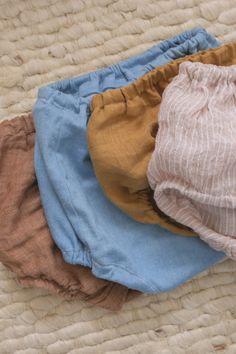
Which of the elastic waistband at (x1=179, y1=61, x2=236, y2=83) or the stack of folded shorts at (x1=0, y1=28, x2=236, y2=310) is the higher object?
the elastic waistband at (x1=179, y1=61, x2=236, y2=83)

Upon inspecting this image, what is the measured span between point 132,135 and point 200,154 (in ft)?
0.34

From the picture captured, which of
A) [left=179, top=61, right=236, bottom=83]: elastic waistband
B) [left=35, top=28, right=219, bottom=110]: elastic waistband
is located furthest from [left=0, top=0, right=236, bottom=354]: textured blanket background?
[left=179, top=61, right=236, bottom=83]: elastic waistband

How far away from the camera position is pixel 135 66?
0.71 metres

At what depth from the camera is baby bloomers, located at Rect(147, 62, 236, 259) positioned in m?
0.56

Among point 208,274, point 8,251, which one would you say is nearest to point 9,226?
point 8,251

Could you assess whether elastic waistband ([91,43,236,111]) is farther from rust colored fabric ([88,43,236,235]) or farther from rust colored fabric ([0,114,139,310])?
rust colored fabric ([0,114,139,310])

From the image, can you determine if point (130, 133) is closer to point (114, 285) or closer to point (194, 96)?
point (194, 96)

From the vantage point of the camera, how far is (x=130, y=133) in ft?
2.06

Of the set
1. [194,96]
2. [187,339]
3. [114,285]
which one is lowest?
[187,339]

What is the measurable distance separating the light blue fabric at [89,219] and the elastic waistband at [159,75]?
4 cm

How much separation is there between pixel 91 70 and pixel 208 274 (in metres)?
0.35

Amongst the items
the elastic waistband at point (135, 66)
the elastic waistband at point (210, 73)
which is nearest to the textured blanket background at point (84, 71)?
the elastic waistband at point (135, 66)

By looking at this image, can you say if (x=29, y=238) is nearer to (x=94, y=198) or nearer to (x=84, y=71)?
(x=94, y=198)

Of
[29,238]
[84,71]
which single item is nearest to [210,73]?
[84,71]
